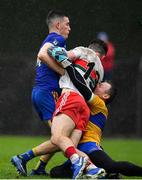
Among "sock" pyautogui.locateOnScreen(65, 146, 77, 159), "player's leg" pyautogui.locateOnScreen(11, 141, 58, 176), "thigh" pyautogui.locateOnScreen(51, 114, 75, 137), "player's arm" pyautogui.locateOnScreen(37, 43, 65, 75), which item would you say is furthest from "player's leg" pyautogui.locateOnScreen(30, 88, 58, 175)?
"sock" pyautogui.locateOnScreen(65, 146, 77, 159)

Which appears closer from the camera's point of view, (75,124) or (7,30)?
(75,124)

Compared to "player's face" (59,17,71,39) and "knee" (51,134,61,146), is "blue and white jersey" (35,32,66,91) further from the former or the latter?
"knee" (51,134,61,146)

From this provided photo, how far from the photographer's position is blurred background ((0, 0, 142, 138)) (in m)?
12.4

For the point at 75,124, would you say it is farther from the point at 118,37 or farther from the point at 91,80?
the point at 118,37

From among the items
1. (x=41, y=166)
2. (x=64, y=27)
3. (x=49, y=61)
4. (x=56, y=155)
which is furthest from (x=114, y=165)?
(x=56, y=155)

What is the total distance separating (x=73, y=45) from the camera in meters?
12.3

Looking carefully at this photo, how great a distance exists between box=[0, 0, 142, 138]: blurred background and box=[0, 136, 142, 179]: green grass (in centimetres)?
71

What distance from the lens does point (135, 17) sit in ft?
40.9

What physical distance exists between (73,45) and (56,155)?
7.58 feet

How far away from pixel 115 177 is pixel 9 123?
1016cm

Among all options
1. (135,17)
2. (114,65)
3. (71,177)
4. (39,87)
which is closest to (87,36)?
(135,17)

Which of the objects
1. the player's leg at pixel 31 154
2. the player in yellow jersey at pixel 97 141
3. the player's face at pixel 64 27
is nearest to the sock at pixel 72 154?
the player in yellow jersey at pixel 97 141

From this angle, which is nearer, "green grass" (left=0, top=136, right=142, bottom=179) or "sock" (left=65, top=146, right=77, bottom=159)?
"sock" (left=65, top=146, right=77, bottom=159)

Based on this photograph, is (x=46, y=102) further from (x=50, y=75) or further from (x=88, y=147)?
(x=88, y=147)
